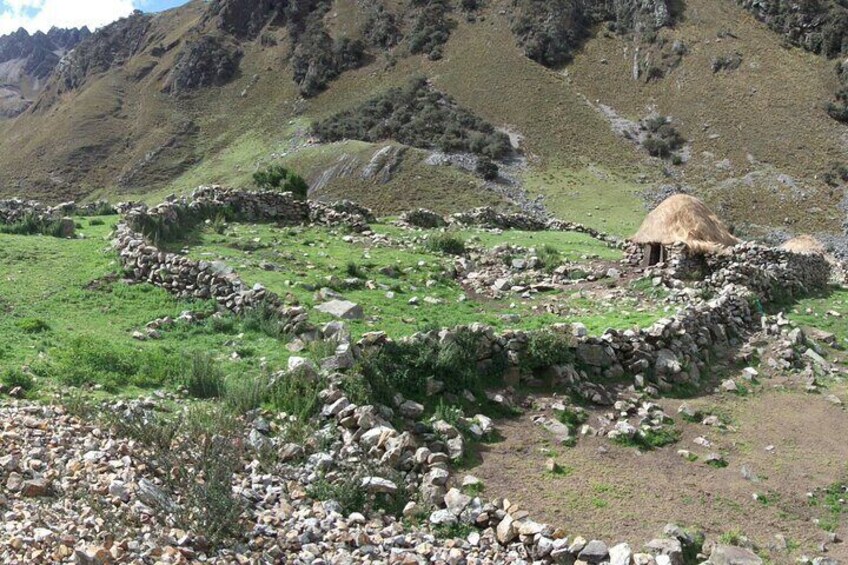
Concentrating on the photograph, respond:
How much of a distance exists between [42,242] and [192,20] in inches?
5239

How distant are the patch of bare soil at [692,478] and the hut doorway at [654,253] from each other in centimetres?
880

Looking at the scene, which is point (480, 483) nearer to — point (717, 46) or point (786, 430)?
point (786, 430)

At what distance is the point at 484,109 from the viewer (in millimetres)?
75188

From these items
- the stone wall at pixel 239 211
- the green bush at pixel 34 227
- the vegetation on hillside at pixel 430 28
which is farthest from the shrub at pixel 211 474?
the vegetation on hillside at pixel 430 28

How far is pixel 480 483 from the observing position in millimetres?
7434

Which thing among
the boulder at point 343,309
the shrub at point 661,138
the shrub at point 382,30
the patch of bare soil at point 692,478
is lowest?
the patch of bare soil at point 692,478

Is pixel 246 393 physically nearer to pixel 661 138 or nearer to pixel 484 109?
pixel 661 138

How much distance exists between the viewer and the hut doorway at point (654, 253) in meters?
18.5

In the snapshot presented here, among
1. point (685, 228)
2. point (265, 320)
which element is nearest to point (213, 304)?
point (265, 320)

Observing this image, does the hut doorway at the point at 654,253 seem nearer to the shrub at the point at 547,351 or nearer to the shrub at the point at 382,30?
the shrub at the point at 547,351

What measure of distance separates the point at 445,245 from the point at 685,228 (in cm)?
636

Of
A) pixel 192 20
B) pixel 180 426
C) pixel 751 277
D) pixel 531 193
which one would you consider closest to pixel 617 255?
pixel 751 277

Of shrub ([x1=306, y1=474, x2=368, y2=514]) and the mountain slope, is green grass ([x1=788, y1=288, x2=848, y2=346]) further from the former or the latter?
the mountain slope

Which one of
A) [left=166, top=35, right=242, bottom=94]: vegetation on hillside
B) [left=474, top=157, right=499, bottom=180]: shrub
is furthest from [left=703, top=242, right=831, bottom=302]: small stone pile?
[left=166, top=35, right=242, bottom=94]: vegetation on hillside
